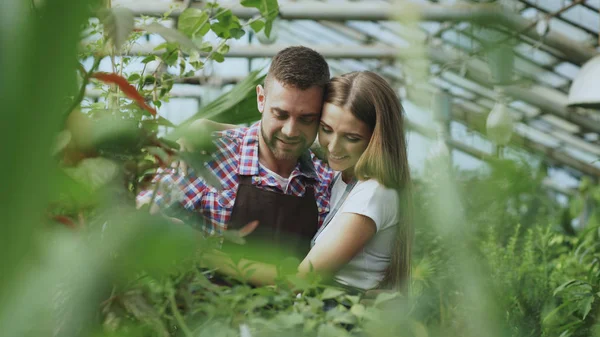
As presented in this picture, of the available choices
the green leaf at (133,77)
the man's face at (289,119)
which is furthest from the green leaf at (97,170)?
the man's face at (289,119)

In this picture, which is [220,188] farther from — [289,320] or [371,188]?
[371,188]

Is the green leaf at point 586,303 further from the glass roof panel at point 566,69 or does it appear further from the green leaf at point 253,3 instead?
the glass roof panel at point 566,69

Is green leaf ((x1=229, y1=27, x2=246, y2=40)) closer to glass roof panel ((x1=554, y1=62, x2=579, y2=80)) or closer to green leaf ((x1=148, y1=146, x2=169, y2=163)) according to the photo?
green leaf ((x1=148, y1=146, x2=169, y2=163))

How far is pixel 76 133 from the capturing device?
1.02ft

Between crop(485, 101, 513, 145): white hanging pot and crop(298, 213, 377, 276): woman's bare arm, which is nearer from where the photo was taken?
crop(485, 101, 513, 145): white hanging pot

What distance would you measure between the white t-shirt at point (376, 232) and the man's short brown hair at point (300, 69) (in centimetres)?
25

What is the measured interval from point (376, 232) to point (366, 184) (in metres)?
0.10

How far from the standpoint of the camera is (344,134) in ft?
4.16

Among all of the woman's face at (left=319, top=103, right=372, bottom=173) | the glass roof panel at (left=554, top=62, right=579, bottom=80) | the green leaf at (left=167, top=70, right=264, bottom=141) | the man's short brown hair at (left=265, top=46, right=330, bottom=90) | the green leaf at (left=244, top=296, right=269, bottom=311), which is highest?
the green leaf at (left=244, top=296, right=269, bottom=311)

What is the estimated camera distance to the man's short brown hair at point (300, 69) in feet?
4.49

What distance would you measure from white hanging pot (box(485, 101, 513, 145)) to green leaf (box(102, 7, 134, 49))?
27 centimetres

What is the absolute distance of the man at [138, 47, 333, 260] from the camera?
136cm

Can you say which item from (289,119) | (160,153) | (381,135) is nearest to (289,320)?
(160,153)

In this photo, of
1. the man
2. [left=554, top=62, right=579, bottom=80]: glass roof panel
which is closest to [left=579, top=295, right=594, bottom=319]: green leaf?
the man
